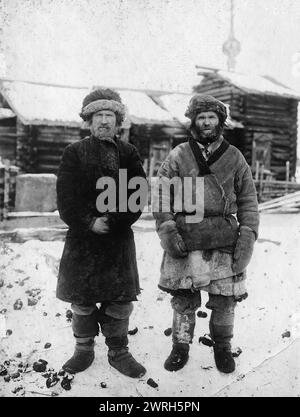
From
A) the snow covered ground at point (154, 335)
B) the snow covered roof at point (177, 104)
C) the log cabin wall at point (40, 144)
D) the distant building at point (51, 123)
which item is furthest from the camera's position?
the snow covered roof at point (177, 104)

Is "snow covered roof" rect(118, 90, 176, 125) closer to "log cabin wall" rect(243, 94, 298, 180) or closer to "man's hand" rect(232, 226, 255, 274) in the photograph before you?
"log cabin wall" rect(243, 94, 298, 180)

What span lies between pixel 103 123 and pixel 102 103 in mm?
124

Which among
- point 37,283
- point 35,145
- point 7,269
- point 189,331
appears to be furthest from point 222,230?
point 35,145

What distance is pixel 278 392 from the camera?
253 cm

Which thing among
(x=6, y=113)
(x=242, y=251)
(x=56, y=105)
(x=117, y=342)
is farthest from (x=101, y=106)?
(x=6, y=113)

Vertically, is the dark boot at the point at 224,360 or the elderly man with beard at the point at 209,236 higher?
the elderly man with beard at the point at 209,236

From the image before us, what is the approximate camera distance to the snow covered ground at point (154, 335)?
253cm

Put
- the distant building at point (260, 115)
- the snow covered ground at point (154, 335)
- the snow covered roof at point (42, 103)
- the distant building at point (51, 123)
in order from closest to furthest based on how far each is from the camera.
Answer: the snow covered ground at point (154, 335), the snow covered roof at point (42, 103), the distant building at point (51, 123), the distant building at point (260, 115)

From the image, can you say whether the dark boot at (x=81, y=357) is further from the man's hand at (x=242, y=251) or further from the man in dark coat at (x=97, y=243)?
the man's hand at (x=242, y=251)

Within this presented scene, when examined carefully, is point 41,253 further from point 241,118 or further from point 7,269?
point 241,118

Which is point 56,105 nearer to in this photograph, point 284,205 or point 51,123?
point 51,123

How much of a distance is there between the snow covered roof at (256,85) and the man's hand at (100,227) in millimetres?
9777

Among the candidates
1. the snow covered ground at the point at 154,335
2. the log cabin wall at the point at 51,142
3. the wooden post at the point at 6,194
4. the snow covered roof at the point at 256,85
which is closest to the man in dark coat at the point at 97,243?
the snow covered ground at the point at 154,335

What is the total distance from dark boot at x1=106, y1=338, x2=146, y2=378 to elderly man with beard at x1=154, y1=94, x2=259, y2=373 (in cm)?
21
